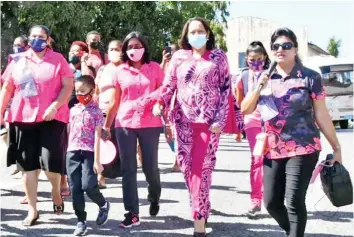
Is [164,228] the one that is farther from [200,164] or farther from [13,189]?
[13,189]

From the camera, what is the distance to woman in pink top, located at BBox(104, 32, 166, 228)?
5691 millimetres

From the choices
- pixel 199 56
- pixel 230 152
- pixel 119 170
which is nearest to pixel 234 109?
pixel 199 56

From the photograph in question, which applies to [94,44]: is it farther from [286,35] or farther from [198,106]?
[286,35]

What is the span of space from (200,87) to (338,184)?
148cm

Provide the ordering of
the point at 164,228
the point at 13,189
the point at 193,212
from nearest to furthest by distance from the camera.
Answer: the point at 193,212, the point at 164,228, the point at 13,189

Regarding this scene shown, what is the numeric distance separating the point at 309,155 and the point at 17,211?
3492 mm

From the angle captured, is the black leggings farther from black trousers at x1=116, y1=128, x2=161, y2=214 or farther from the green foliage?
the green foliage

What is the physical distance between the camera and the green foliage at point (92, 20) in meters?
23.9

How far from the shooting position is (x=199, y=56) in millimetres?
5309

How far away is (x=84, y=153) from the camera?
5.51 m

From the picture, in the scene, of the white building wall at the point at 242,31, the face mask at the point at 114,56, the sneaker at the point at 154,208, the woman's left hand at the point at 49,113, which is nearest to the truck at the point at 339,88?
the face mask at the point at 114,56

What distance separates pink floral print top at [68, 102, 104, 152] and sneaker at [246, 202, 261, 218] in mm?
1723

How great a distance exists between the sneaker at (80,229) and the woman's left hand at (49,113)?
992 mm

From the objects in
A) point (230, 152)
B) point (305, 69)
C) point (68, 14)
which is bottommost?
point (230, 152)
